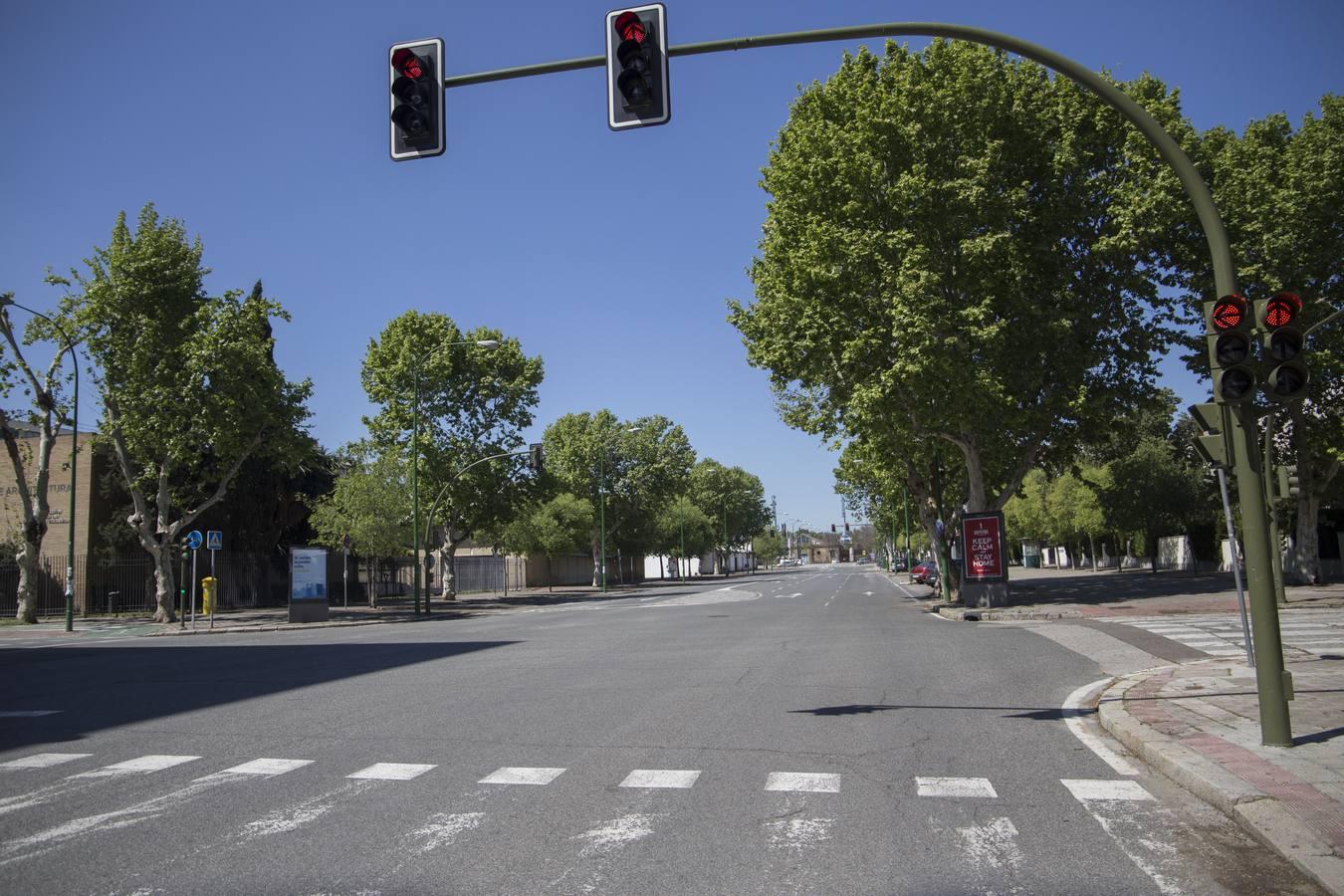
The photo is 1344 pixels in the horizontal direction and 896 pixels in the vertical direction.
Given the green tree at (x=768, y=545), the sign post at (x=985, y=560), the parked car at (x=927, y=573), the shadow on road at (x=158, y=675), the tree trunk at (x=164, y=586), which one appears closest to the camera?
the shadow on road at (x=158, y=675)

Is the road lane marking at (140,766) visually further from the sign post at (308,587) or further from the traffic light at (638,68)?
the sign post at (308,587)

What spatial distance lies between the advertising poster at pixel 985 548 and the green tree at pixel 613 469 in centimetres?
4696

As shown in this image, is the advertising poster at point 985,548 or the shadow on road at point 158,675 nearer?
the shadow on road at point 158,675

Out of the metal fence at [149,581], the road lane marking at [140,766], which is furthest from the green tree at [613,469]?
the road lane marking at [140,766]

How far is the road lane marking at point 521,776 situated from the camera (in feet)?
22.5

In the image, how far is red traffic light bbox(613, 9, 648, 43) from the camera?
25.0 feet

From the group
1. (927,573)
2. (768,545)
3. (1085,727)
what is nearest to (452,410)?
(927,573)

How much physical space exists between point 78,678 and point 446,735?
898cm

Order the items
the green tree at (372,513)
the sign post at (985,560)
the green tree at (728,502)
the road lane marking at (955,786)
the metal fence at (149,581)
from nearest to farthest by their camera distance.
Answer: the road lane marking at (955,786)
the sign post at (985,560)
the metal fence at (149,581)
the green tree at (372,513)
the green tree at (728,502)

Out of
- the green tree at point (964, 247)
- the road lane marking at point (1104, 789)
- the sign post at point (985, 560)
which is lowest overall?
the road lane marking at point (1104, 789)

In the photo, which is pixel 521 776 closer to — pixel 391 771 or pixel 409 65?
pixel 391 771

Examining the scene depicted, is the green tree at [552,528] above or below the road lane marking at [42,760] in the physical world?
above

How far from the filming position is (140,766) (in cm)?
768

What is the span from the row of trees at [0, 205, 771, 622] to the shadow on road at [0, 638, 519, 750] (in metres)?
13.0
